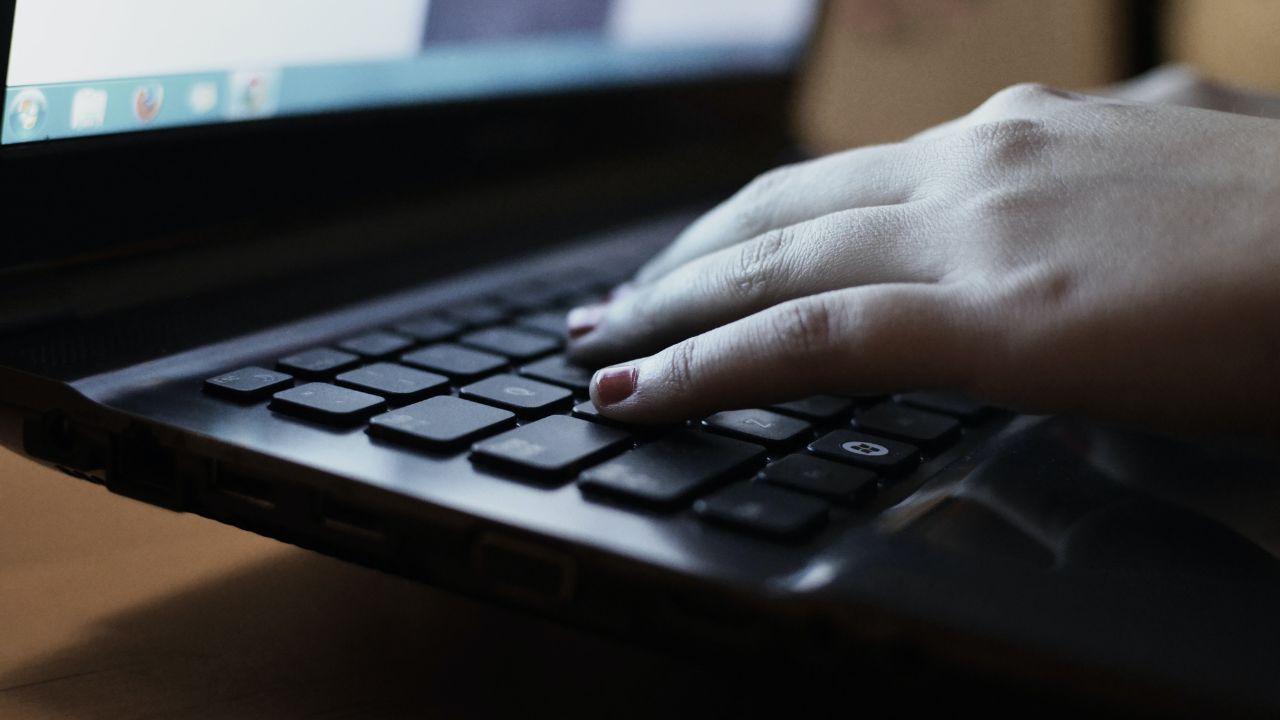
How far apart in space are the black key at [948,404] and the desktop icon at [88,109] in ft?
1.21

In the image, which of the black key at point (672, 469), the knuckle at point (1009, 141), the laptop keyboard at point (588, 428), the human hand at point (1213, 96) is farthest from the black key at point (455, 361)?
the human hand at point (1213, 96)

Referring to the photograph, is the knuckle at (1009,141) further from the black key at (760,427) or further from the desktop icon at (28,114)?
the desktop icon at (28,114)

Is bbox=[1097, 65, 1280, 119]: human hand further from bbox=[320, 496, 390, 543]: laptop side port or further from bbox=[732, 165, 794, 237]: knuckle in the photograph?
bbox=[320, 496, 390, 543]: laptop side port

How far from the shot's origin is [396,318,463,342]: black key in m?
0.52

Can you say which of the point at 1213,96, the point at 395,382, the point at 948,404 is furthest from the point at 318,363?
the point at 1213,96

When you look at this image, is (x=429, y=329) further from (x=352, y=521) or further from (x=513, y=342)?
(x=352, y=521)

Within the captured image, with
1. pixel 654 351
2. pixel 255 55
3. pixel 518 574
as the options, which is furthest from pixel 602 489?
pixel 255 55

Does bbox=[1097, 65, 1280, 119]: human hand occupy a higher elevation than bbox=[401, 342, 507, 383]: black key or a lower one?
higher

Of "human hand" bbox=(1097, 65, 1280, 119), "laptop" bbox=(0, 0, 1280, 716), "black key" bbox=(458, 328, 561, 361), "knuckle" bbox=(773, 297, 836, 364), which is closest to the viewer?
"laptop" bbox=(0, 0, 1280, 716)

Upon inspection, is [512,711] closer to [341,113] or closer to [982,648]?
[982,648]

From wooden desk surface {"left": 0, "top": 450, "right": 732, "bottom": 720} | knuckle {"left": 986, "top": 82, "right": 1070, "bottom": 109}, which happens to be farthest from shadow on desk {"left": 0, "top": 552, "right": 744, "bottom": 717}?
knuckle {"left": 986, "top": 82, "right": 1070, "bottom": 109}

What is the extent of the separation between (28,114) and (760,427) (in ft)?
1.07

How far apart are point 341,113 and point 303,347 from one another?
0.62 feet

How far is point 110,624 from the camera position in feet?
1.38
